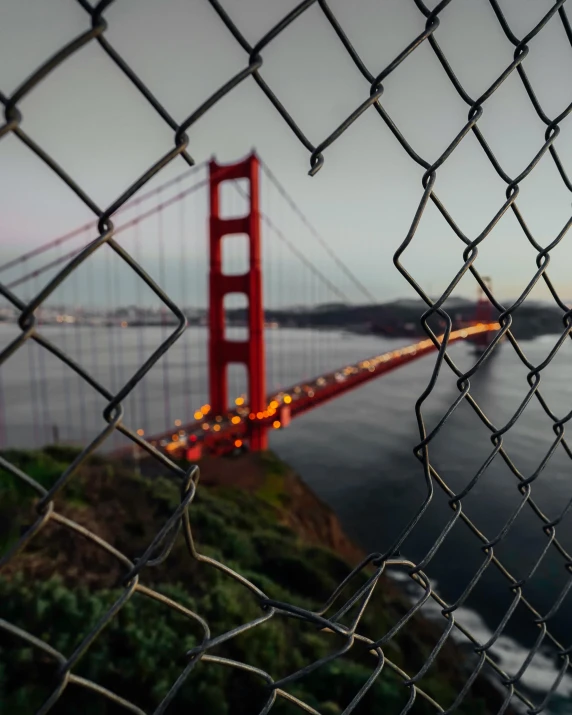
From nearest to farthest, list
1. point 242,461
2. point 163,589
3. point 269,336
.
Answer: point 163,589 → point 242,461 → point 269,336

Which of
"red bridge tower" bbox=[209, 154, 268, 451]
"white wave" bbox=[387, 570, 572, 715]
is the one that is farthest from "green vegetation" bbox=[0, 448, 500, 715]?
"red bridge tower" bbox=[209, 154, 268, 451]

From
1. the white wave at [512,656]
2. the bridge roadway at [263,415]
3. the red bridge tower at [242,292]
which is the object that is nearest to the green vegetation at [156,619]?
the white wave at [512,656]

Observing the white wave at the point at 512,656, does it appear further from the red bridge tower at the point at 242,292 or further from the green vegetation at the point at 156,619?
the red bridge tower at the point at 242,292

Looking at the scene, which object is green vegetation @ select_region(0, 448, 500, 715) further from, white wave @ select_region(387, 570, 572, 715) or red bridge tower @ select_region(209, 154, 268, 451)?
red bridge tower @ select_region(209, 154, 268, 451)

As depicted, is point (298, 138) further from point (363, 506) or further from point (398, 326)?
point (398, 326)

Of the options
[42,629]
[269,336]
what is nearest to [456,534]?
[42,629]

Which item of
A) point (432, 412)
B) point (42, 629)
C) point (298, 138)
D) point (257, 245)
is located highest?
point (257, 245)
